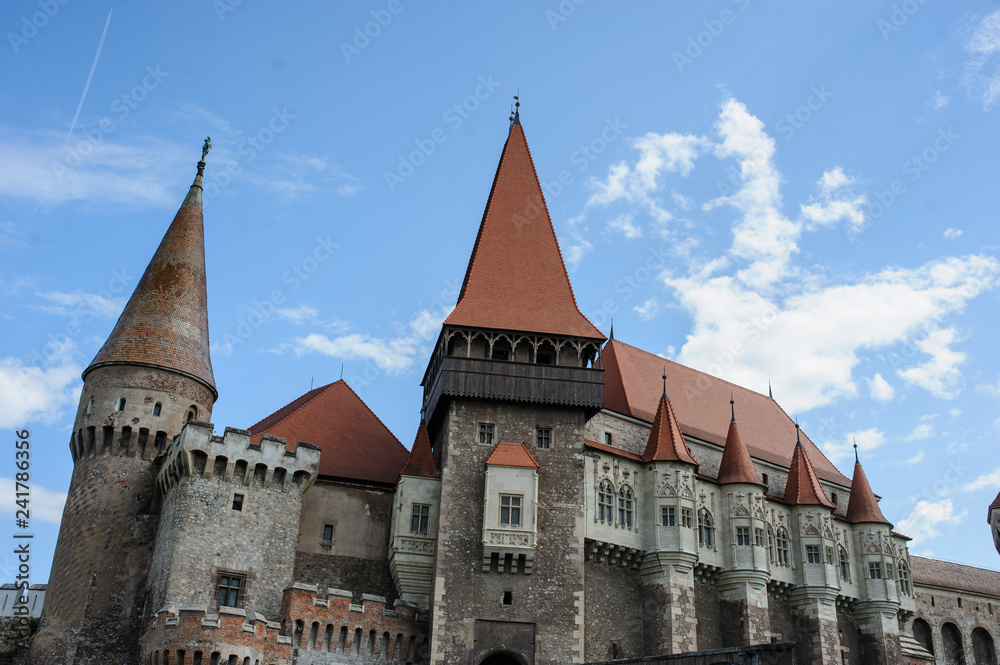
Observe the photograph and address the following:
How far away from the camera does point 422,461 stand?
1205 inches

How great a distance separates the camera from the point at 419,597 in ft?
93.9

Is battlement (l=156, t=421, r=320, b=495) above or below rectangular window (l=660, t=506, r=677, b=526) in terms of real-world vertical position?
above

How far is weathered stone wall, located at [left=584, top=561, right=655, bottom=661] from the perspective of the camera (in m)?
29.4

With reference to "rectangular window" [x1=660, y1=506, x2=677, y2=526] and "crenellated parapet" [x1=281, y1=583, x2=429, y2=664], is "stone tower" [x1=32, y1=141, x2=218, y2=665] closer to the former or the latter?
"crenellated parapet" [x1=281, y1=583, x2=429, y2=664]

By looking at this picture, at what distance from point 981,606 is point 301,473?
34623 millimetres

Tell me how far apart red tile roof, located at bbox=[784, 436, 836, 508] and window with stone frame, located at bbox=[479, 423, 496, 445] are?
13.5 metres

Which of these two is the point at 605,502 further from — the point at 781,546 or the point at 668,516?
the point at 781,546

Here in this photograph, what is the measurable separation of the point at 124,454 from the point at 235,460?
14.0 ft

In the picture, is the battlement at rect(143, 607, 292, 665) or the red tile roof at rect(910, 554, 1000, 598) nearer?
the battlement at rect(143, 607, 292, 665)

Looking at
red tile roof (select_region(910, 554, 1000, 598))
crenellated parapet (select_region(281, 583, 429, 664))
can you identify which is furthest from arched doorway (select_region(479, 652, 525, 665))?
red tile roof (select_region(910, 554, 1000, 598))

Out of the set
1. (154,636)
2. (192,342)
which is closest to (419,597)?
(154,636)

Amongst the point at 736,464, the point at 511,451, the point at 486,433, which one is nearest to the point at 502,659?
the point at 511,451

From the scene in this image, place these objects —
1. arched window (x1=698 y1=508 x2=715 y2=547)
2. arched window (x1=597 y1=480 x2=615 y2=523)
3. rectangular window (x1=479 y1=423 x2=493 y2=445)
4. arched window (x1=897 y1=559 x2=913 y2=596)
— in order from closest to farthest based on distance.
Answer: rectangular window (x1=479 y1=423 x2=493 y2=445) → arched window (x1=597 y1=480 x2=615 y2=523) → arched window (x1=698 y1=508 x2=715 y2=547) → arched window (x1=897 y1=559 x2=913 y2=596)

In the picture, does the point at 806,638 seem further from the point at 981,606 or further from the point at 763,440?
the point at 981,606
